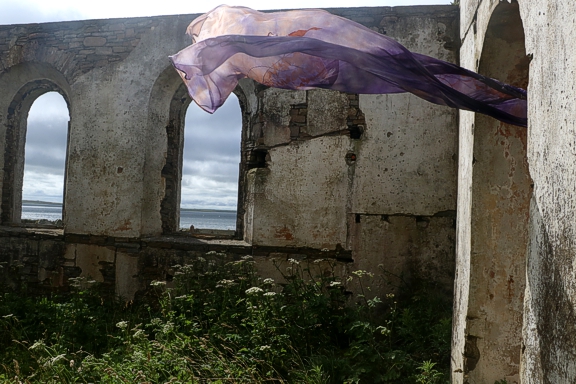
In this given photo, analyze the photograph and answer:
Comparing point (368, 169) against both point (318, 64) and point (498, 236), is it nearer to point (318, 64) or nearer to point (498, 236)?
point (498, 236)

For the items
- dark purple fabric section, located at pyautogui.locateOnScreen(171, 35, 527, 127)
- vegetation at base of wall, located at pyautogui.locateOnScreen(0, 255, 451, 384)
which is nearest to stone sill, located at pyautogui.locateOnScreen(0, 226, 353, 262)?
vegetation at base of wall, located at pyautogui.locateOnScreen(0, 255, 451, 384)

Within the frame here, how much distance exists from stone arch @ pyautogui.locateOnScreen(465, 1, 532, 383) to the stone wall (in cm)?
244

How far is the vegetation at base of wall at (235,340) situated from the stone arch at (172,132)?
1445mm

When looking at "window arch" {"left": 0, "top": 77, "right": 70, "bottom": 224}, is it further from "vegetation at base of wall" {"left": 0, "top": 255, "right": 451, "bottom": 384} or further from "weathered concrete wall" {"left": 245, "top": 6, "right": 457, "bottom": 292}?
"weathered concrete wall" {"left": 245, "top": 6, "right": 457, "bottom": 292}

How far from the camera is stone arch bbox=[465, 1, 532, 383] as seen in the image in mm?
3404

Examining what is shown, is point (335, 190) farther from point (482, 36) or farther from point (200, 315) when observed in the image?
point (482, 36)

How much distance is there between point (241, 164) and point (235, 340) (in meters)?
3.27

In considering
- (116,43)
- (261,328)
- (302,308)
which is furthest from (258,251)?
(116,43)

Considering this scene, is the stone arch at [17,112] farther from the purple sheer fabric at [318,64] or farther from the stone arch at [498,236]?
the stone arch at [498,236]

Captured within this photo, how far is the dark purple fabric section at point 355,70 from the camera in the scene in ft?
8.55

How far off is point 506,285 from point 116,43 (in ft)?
19.8

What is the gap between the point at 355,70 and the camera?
2762 millimetres

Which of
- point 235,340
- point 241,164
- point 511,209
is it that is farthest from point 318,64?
point 241,164

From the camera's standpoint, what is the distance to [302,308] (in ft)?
15.6
